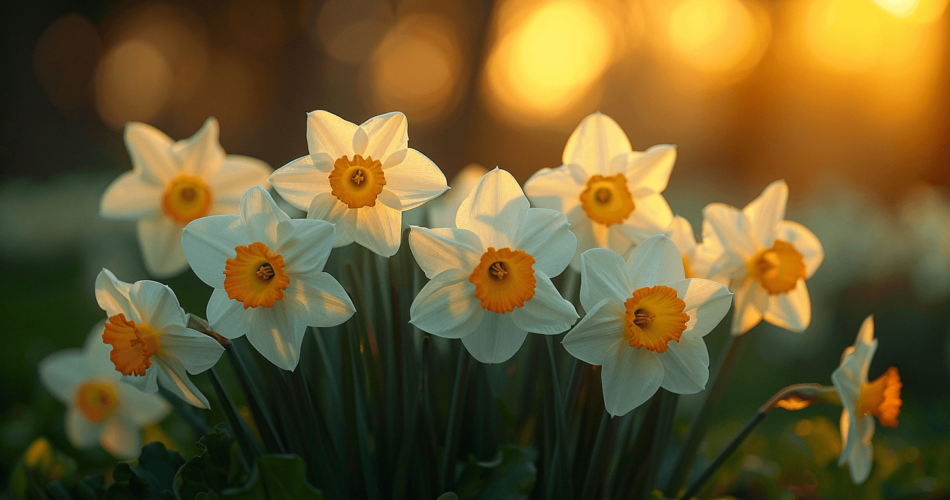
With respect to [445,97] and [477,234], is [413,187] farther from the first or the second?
[445,97]

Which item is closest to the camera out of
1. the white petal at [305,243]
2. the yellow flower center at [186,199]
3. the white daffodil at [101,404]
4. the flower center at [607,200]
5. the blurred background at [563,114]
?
the white petal at [305,243]

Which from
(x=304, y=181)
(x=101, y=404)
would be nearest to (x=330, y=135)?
(x=304, y=181)

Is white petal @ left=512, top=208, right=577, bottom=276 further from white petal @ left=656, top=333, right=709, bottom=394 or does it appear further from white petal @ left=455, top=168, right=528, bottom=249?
white petal @ left=656, top=333, right=709, bottom=394

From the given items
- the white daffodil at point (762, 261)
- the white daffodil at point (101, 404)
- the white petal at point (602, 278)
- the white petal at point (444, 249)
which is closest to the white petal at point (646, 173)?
the white daffodil at point (762, 261)

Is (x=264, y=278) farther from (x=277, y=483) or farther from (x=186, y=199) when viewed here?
(x=186, y=199)

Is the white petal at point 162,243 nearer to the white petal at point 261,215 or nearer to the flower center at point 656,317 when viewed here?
the white petal at point 261,215
